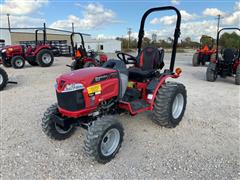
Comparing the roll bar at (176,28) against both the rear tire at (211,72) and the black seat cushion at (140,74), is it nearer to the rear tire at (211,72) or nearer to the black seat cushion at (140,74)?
the black seat cushion at (140,74)

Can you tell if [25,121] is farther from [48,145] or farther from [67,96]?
[67,96]

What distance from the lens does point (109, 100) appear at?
307cm

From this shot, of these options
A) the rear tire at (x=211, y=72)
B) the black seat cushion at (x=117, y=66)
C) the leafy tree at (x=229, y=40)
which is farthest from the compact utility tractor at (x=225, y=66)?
the leafy tree at (x=229, y=40)

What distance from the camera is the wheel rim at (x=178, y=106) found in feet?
12.7

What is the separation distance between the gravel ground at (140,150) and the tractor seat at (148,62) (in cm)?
91

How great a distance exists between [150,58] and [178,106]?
1026 mm

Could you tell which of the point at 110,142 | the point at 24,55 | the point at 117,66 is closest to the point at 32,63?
the point at 24,55

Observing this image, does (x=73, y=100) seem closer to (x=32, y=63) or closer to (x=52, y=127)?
(x=52, y=127)

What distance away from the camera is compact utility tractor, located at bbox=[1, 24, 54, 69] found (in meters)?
11.0

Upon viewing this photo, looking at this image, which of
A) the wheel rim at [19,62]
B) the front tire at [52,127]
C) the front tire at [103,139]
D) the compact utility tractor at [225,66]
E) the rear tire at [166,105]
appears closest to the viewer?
the front tire at [103,139]

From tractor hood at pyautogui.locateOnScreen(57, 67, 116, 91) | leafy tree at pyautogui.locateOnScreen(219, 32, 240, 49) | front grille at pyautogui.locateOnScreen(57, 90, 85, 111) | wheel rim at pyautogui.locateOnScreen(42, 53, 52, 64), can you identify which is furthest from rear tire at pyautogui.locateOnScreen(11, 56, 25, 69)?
leafy tree at pyautogui.locateOnScreen(219, 32, 240, 49)

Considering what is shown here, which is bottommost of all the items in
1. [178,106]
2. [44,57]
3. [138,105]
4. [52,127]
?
[52,127]

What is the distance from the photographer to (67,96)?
8.79 ft

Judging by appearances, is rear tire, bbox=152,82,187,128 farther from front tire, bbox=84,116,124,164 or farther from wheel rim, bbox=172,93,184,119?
front tire, bbox=84,116,124,164
